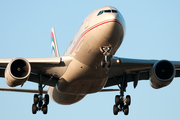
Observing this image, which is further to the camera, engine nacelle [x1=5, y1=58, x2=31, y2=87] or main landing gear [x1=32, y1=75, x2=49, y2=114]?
main landing gear [x1=32, y1=75, x2=49, y2=114]

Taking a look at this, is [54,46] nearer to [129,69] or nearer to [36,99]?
[36,99]

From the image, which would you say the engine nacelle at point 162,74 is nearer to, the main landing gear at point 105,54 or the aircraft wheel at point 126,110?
the aircraft wheel at point 126,110

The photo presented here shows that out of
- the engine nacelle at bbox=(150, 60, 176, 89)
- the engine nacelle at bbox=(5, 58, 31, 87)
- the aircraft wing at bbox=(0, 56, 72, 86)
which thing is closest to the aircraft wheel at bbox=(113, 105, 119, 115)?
the engine nacelle at bbox=(150, 60, 176, 89)

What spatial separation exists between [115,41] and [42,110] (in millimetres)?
9499

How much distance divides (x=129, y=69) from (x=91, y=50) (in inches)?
213

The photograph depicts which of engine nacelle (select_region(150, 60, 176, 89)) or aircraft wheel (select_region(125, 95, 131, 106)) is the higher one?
engine nacelle (select_region(150, 60, 176, 89))

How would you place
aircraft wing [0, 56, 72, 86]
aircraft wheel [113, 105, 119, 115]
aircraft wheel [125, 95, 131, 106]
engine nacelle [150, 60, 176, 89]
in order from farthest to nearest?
aircraft wheel [113, 105, 119, 115], aircraft wheel [125, 95, 131, 106], engine nacelle [150, 60, 176, 89], aircraft wing [0, 56, 72, 86]

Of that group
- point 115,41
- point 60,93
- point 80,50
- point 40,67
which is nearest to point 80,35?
point 80,50

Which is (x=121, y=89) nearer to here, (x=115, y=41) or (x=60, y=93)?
(x=60, y=93)

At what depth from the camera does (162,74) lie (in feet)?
89.0

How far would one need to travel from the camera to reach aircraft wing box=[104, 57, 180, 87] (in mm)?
26250

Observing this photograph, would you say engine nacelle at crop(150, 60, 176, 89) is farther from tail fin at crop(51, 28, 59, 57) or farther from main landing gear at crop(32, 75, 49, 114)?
tail fin at crop(51, 28, 59, 57)

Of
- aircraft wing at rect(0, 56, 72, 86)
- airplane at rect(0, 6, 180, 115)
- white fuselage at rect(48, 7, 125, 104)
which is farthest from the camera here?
aircraft wing at rect(0, 56, 72, 86)

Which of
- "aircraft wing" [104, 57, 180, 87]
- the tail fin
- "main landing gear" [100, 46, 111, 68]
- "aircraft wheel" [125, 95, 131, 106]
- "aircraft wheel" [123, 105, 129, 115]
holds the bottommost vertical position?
"aircraft wheel" [123, 105, 129, 115]
